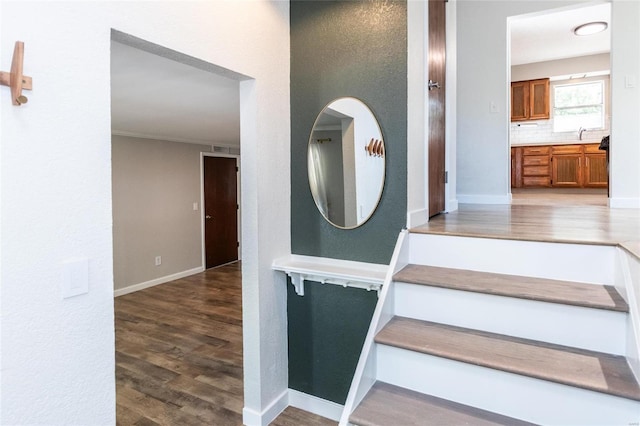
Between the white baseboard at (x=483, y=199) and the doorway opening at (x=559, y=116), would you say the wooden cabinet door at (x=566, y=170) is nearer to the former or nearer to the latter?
the doorway opening at (x=559, y=116)

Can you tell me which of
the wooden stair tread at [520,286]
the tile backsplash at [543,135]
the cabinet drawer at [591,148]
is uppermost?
the tile backsplash at [543,135]

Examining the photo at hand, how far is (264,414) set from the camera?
7.75ft

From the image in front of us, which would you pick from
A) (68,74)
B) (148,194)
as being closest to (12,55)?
(68,74)

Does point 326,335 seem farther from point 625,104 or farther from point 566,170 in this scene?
point 566,170

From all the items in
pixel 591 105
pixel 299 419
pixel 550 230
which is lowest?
pixel 299 419

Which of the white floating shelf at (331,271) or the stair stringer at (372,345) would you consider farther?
the white floating shelf at (331,271)

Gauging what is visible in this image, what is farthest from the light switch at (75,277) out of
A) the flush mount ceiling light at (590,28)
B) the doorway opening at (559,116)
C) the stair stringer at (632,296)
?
the flush mount ceiling light at (590,28)

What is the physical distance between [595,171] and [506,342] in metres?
6.48

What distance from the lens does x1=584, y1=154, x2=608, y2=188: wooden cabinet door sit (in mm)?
6527

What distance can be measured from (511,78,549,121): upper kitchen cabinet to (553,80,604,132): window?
265mm

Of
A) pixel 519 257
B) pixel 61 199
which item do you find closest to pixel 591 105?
pixel 519 257

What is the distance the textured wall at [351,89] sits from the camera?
221 centimetres

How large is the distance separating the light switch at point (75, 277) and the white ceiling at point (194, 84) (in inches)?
35.3

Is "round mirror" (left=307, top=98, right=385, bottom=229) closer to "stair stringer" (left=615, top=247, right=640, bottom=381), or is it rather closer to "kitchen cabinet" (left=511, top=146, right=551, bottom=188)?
"stair stringer" (left=615, top=247, right=640, bottom=381)
